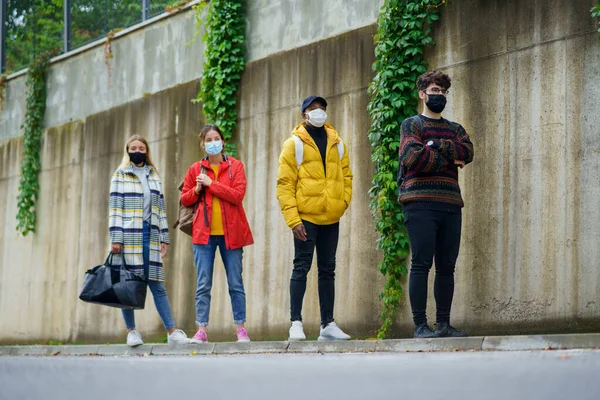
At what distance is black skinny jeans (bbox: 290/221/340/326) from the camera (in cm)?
877

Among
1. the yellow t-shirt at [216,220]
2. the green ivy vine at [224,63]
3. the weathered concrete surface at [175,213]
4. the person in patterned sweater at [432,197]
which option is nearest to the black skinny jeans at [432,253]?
the person in patterned sweater at [432,197]

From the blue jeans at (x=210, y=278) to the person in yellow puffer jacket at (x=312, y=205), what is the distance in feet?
2.58

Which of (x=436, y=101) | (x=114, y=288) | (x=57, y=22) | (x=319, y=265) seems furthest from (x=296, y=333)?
(x=57, y=22)

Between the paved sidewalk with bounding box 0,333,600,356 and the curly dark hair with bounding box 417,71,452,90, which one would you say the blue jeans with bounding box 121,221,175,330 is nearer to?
the paved sidewalk with bounding box 0,333,600,356

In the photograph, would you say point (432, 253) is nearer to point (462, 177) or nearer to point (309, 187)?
point (309, 187)

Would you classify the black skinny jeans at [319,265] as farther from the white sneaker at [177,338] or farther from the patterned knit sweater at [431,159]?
the white sneaker at [177,338]

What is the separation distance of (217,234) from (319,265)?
3.79 ft

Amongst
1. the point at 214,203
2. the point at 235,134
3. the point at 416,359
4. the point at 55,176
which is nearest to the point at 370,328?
the point at 214,203

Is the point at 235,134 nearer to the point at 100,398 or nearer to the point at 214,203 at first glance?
the point at 214,203

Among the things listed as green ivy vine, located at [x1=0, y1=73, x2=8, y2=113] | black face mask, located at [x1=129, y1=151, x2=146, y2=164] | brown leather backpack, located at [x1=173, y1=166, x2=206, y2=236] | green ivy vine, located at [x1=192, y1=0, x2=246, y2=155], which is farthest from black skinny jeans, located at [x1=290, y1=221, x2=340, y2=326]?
green ivy vine, located at [x1=0, y1=73, x2=8, y2=113]

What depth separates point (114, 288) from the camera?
9.48m

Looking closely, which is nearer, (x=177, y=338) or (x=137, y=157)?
(x=177, y=338)

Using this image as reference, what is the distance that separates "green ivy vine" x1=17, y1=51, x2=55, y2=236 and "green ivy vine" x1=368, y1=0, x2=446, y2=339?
24.4 ft

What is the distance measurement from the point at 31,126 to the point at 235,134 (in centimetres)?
516
